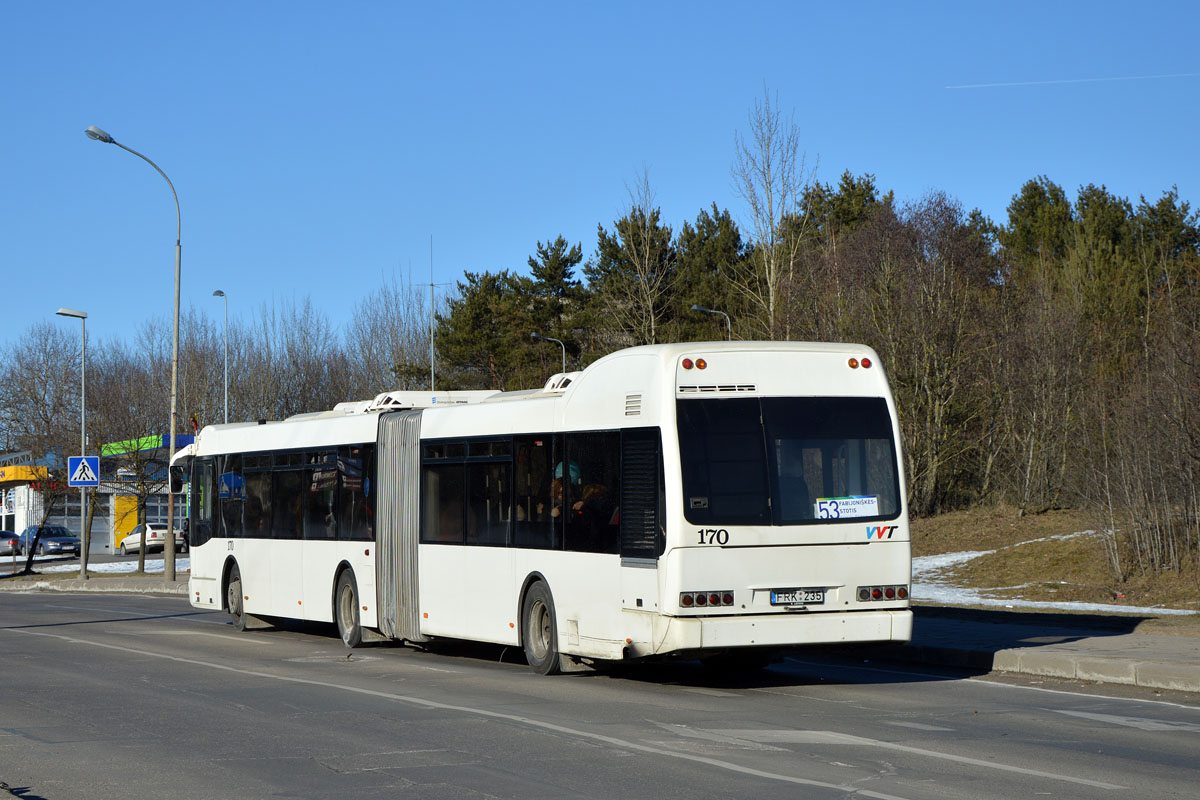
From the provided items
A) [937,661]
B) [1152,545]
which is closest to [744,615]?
[937,661]

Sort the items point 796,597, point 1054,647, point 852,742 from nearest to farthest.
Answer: point 852,742, point 796,597, point 1054,647

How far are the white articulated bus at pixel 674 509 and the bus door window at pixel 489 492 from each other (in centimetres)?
2

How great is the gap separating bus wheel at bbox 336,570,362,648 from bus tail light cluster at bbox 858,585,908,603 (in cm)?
815

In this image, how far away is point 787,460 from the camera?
13.1 metres

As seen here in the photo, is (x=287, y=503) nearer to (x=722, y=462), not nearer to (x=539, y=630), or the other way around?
(x=539, y=630)

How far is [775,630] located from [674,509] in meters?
1.43

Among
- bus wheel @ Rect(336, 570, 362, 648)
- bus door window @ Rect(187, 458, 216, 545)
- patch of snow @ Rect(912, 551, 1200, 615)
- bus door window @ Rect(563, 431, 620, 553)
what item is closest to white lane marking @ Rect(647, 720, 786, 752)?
bus door window @ Rect(563, 431, 620, 553)

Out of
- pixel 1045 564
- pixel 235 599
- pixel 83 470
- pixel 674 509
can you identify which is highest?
pixel 83 470

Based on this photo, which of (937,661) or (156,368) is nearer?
(937,661)

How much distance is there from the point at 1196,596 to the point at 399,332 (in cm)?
6321

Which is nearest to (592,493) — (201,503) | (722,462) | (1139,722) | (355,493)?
(722,462)

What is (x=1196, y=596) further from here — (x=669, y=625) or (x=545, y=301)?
(x=545, y=301)

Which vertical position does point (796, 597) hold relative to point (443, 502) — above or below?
below

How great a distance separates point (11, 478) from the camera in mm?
74688
